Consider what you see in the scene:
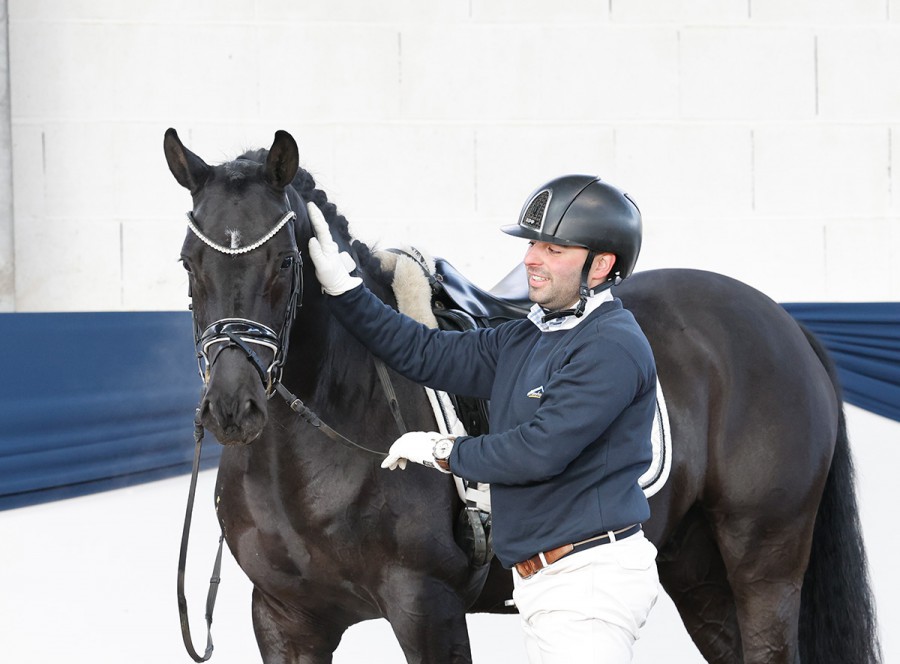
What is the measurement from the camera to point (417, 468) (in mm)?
2168

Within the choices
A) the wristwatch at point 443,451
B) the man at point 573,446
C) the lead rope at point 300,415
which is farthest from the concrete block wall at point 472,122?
the wristwatch at point 443,451

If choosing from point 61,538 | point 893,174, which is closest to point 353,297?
point 61,538

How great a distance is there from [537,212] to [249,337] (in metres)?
0.55

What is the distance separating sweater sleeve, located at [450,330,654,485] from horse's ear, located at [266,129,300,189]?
63 centimetres

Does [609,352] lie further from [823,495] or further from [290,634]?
[823,495]

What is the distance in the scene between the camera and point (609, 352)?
1.68m

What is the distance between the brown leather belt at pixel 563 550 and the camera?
66.4 inches

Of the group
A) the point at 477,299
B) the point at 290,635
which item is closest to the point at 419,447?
the point at 290,635

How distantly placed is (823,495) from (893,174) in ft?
8.62

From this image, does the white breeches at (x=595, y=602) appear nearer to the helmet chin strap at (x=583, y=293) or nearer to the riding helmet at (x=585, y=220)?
the helmet chin strap at (x=583, y=293)

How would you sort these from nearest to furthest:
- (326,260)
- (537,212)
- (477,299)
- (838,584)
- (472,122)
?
(537,212) → (326,260) → (477,299) → (838,584) → (472,122)

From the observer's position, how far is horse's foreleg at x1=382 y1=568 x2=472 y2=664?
6.84ft

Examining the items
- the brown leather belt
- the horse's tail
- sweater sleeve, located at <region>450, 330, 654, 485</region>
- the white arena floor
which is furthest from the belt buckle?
the white arena floor

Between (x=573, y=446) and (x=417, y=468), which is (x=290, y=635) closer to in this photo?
(x=417, y=468)
